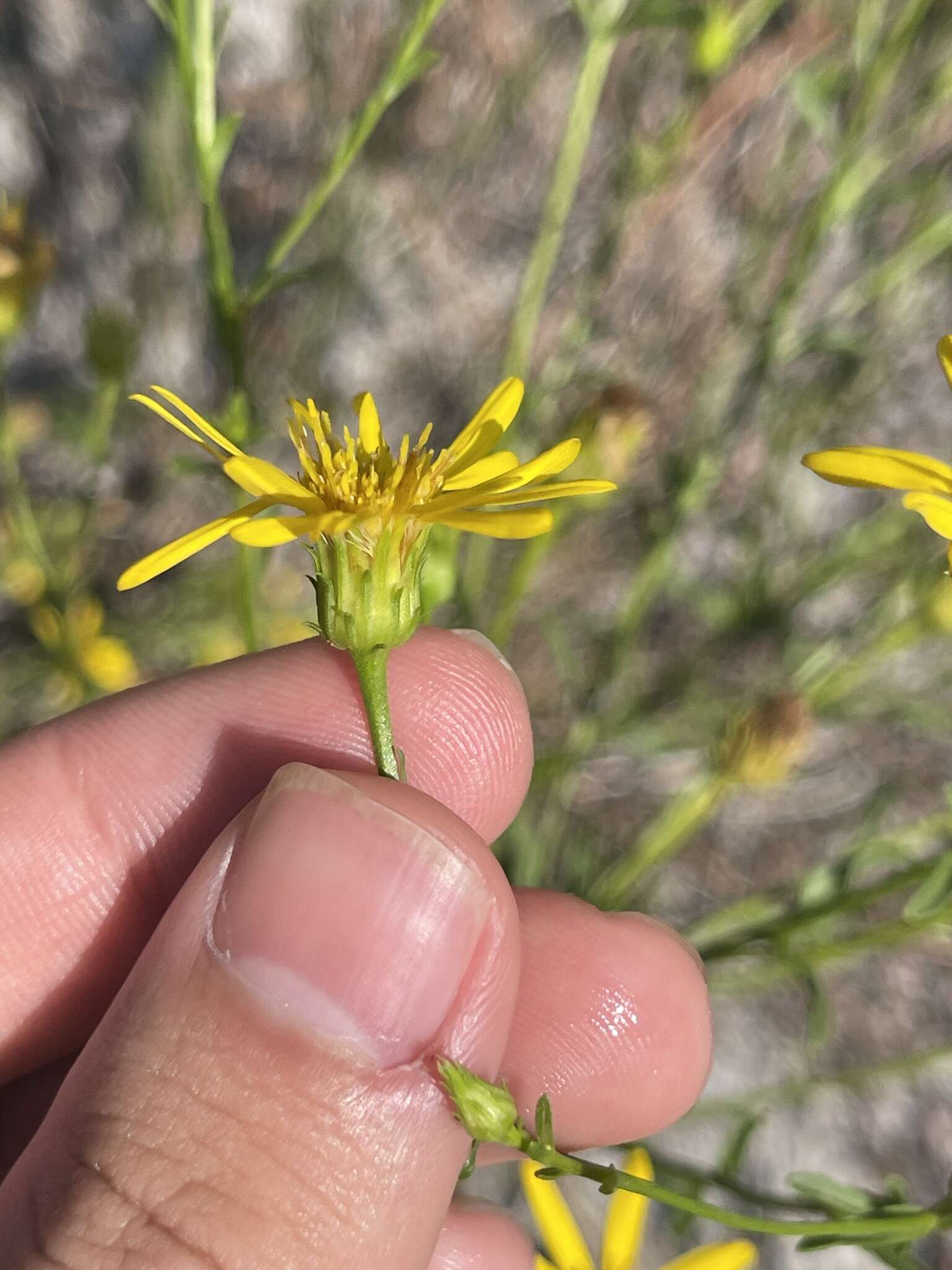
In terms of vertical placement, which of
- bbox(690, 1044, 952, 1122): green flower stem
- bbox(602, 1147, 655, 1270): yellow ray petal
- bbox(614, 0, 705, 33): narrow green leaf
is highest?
bbox(614, 0, 705, 33): narrow green leaf

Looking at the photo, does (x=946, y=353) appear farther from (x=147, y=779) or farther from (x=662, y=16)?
(x=147, y=779)

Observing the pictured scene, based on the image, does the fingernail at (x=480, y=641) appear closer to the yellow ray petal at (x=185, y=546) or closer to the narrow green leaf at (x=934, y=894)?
the yellow ray petal at (x=185, y=546)

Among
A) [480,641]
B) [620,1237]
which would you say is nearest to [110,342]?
[480,641]

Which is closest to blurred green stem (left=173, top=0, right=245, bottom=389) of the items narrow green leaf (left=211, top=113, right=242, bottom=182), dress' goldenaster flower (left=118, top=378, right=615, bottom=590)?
narrow green leaf (left=211, top=113, right=242, bottom=182)

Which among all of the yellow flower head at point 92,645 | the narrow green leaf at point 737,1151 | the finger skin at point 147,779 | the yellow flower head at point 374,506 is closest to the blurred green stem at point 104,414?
the yellow flower head at point 92,645

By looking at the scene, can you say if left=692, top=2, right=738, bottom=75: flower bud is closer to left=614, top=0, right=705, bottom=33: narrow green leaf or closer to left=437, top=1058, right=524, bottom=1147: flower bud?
left=614, top=0, right=705, bottom=33: narrow green leaf

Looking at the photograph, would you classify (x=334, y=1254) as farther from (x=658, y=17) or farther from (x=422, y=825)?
(x=658, y=17)
